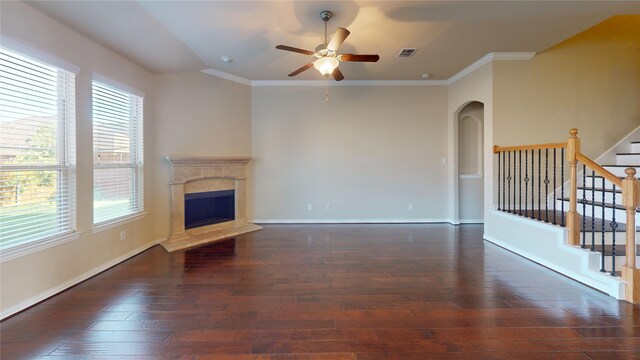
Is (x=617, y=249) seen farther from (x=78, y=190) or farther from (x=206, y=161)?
(x=78, y=190)

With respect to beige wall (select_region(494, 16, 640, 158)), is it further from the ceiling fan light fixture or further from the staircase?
the ceiling fan light fixture

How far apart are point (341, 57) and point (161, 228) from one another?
3688mm

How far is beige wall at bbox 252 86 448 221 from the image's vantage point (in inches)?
227

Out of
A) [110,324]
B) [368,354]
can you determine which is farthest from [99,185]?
[368,354]

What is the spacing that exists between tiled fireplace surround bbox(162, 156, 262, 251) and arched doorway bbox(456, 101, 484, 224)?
13.4 ft

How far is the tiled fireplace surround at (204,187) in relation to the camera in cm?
453

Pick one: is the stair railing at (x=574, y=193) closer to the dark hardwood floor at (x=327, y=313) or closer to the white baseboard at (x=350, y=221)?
the dark hardwood floor at (x=327, y=313)

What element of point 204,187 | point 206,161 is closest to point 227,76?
point 206,161

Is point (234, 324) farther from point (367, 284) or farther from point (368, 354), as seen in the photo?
point (367, 284)

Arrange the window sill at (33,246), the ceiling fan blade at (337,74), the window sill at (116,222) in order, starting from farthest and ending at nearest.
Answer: the ceiling fan blade at (337,74) < the window sill at (116,222) < the window sill at (33,246)

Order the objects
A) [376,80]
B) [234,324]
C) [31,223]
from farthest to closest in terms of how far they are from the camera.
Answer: [376,80], [31,223], [234,324]

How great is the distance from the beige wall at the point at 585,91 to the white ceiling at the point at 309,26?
47cm

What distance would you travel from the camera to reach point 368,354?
73.4 inches

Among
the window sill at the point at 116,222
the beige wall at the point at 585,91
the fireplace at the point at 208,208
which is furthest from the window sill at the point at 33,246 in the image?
the beige wall at the point at 585,91
